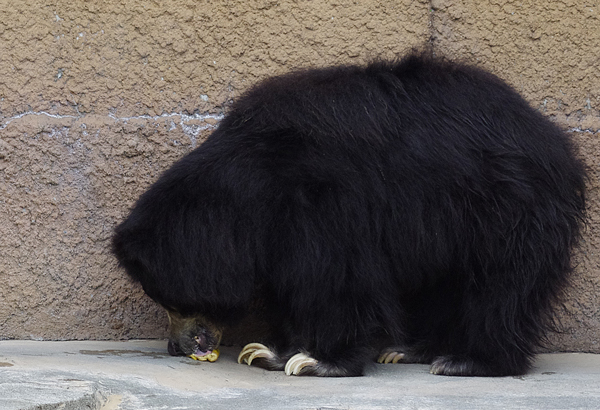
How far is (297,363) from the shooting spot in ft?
9.72

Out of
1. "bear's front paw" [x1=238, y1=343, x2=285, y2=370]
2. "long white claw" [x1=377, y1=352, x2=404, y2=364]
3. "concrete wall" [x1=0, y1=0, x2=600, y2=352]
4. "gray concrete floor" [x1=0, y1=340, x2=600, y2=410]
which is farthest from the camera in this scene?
"concrete wall" [x1=0, y1=0, x2=600, y2=352]

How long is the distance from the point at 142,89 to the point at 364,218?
4.30 feet

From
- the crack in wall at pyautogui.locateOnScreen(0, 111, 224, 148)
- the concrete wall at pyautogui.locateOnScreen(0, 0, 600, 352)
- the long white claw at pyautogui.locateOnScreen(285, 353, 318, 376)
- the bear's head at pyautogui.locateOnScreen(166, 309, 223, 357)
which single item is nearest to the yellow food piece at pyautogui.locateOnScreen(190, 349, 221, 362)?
the bear's head at pyautogui.locateOnScreen(166, 309, 223, 357)

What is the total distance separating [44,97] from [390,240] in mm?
1739

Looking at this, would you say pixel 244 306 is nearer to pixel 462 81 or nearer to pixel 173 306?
pixel 173 306

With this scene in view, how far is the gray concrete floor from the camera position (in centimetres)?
230

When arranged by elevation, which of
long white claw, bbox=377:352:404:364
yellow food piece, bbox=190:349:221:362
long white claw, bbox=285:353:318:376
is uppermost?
long white claw, bbox=285:353:318:376

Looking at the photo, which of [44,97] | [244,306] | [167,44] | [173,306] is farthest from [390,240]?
[44,97]

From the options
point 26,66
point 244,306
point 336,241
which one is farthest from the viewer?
point 26,66

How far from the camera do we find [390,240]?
297 centimetres

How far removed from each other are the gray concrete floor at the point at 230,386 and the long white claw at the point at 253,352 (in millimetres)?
57

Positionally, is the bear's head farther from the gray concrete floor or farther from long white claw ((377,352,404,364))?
long white claw ((377,352,404,364))

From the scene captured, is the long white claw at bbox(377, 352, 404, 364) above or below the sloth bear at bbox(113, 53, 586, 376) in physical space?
below

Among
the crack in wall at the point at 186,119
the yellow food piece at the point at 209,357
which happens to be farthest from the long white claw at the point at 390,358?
the crack in wall at the point at 186,119
